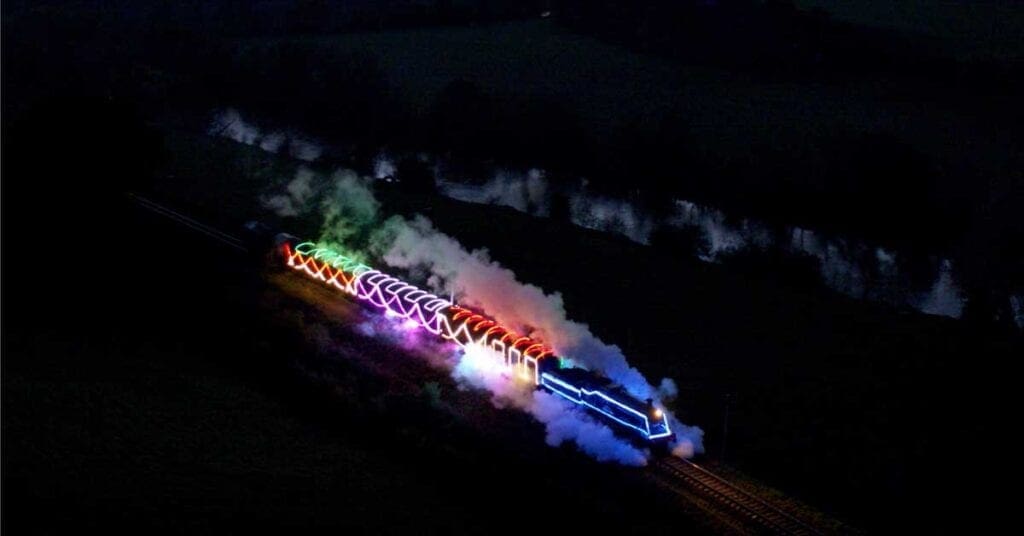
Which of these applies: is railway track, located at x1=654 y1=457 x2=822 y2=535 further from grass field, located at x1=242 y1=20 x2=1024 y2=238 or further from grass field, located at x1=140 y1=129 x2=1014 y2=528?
grass field, located at x1=242 y1=20 x2=1024 y2=238

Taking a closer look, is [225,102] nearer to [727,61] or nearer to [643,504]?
[727,61]

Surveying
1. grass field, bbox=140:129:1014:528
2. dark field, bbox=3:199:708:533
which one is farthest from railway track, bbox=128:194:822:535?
grass field, bbox=140:129:1014:528

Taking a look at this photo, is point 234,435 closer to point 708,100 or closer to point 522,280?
point 522,280

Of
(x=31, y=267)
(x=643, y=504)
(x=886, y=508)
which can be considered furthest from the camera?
(x=31, y=267)

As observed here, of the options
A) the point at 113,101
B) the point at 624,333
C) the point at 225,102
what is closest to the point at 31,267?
the point at 113,101

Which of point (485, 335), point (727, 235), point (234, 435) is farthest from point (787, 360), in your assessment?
point (234, 435)

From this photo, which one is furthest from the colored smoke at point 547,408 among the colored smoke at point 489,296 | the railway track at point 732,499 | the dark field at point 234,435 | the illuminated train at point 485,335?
the railway track at point 732,499

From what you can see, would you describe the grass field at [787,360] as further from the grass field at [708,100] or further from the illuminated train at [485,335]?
the grass field at [708,100]
